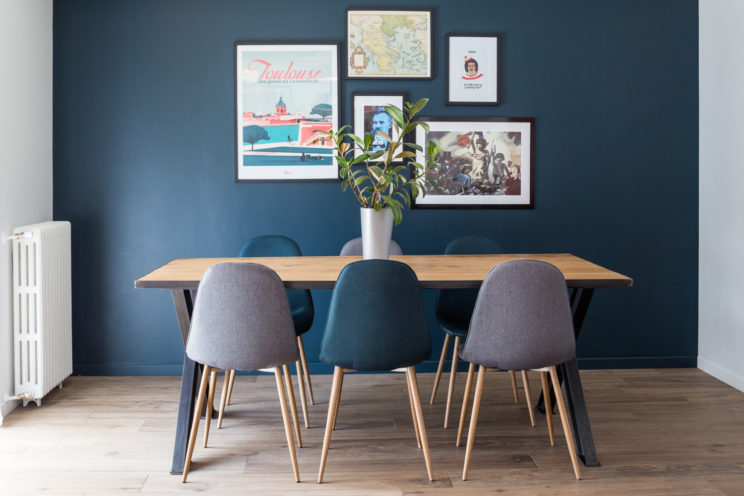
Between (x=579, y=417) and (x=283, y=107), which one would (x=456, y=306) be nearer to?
(x=579, y=417)

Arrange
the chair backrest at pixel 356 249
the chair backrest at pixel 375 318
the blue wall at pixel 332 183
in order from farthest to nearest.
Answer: the blue wall at pixel 332 183
the chair backrest at pixel 356 249
the chair backrest at pixel 375 318

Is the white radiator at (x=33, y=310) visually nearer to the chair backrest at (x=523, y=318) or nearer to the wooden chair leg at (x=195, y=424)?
the wooden chair leg at (x=195, y=424)

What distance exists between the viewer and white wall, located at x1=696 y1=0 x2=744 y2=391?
11.8ft

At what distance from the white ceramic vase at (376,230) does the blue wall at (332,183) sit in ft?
3.55

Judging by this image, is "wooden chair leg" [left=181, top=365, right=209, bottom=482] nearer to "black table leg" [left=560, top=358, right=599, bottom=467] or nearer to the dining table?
the dining table

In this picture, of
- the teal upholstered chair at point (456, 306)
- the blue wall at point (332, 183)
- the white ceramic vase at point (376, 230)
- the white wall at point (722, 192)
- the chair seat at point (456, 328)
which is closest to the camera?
the white ceramic vase at point (376, 230)

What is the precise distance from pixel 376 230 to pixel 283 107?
1.40 metres

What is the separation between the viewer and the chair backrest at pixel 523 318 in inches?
92.5

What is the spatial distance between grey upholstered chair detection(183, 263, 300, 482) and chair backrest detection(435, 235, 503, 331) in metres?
1.08

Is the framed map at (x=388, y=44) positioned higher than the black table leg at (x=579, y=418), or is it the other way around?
the framed map at (x=388, y=44)

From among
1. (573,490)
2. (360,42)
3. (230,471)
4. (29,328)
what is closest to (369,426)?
(230,471)

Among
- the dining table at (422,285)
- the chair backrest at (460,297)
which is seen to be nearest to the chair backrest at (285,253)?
the dining table at (422,285)

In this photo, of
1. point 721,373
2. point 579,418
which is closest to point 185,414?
point 579,418

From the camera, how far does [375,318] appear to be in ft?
7.68
